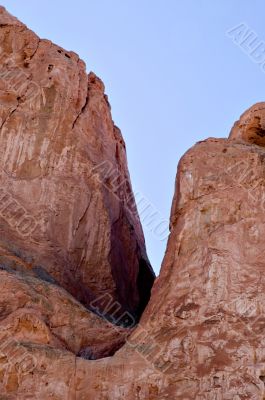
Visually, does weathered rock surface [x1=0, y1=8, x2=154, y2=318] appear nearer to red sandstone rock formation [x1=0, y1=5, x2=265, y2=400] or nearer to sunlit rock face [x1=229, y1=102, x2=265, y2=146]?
red sandstone rock formation [x1=0, y1=5, x2=265, y2=400]

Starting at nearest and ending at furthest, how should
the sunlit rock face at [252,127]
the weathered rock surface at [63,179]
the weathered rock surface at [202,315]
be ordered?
1. the weathered rock surface at [202,315]
2. the weathered rock surface at [63,179]
3. the sunlit rock face at [252,127]

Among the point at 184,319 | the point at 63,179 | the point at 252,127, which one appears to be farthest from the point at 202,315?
the point at 63,179

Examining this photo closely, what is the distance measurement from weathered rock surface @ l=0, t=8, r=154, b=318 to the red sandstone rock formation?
2.54 m

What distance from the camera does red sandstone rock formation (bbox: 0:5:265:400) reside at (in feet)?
58.7

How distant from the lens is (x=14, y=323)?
19.1 meters

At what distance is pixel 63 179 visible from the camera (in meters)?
26.5

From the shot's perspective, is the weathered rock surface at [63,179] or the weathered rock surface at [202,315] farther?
the weathered rock surface at [63,179]

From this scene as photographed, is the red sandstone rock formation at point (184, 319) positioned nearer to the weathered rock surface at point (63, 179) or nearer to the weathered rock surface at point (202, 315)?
the weathered rock surface at point (202, 315)

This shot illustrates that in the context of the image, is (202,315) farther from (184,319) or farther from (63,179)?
(63,179)

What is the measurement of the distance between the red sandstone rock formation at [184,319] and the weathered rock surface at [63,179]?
254 cm

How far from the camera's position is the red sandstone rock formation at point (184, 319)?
17906mm

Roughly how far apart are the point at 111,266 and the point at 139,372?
28.5 ft

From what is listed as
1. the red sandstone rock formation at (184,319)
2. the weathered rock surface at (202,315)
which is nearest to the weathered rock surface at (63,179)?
the red sandstone rock formation at (184,319)

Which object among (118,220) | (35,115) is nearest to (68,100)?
(35,115)
